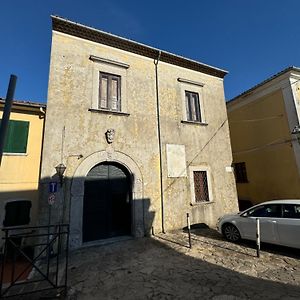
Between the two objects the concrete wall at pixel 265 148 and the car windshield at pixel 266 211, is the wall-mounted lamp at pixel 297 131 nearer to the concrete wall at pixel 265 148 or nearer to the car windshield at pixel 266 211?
the concrete wall at pixel 265 148

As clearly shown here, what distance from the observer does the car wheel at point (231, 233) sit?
23.2ft

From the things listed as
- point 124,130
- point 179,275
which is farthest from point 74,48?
point 179,275

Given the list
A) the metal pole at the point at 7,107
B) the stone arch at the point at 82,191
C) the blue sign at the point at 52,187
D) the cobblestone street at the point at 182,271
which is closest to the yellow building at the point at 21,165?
the blue sign at the point at 52,187

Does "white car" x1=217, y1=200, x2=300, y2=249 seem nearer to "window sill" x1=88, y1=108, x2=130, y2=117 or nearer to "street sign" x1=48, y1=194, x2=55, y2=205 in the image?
"window sill" x1=88, y1=108, x2=130, y2=117

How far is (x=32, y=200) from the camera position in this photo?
741cm

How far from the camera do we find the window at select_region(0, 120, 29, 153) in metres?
7.42

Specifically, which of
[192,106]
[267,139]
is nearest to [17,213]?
[192,106]

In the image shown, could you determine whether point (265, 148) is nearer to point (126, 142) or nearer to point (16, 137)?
point (126, 142)

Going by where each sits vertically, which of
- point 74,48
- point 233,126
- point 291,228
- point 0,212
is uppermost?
point 74,48

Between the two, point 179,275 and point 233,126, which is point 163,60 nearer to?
point 233,126

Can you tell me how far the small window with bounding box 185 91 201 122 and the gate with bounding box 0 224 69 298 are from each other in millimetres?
7507

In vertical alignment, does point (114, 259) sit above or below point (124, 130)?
below

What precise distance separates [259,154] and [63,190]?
38.7 feet

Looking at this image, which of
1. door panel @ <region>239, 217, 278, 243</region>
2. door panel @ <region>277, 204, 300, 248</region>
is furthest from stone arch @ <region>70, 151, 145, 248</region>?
door panel @ <region>277, 204, 300, 248</region>
